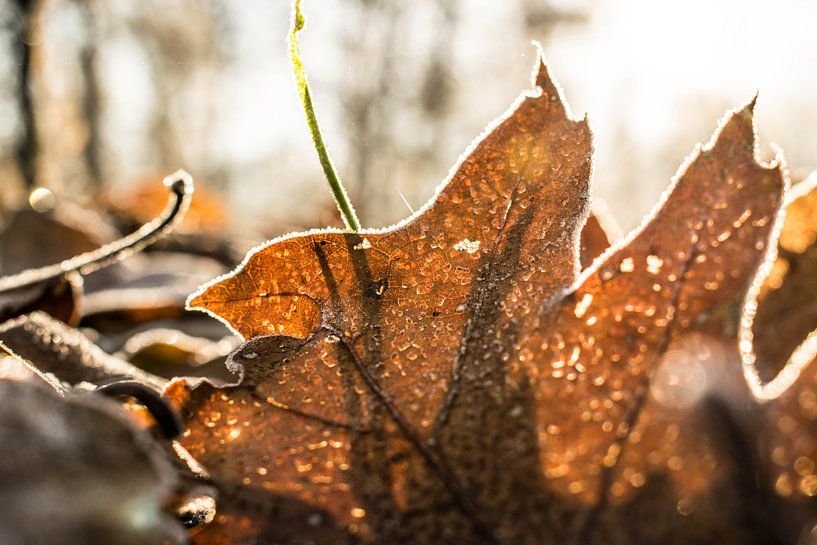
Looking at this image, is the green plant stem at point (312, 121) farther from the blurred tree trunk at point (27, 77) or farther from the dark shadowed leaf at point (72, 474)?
the blurred tree trunk at point (27, 77)

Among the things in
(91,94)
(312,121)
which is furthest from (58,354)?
(91,94)

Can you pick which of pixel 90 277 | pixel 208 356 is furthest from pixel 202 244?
pixel 208 356

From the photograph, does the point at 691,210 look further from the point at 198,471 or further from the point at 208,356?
the point at 208,356

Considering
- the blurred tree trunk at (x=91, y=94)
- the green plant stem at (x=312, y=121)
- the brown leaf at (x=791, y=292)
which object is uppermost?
the blurred tree trunk at (x=91, y=94)

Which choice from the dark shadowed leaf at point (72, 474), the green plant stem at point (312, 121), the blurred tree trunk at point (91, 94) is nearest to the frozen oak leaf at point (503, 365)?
the green plant stem at point (312, 121)

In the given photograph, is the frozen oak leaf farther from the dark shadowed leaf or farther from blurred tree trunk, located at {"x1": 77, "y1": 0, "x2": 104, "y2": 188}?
blurred tree trunk, located at {"x1": 77, "y1": 0, "x2": 104, "y2": 188}

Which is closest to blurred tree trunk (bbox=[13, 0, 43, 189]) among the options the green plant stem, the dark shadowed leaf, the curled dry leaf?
the curled dry leaf
